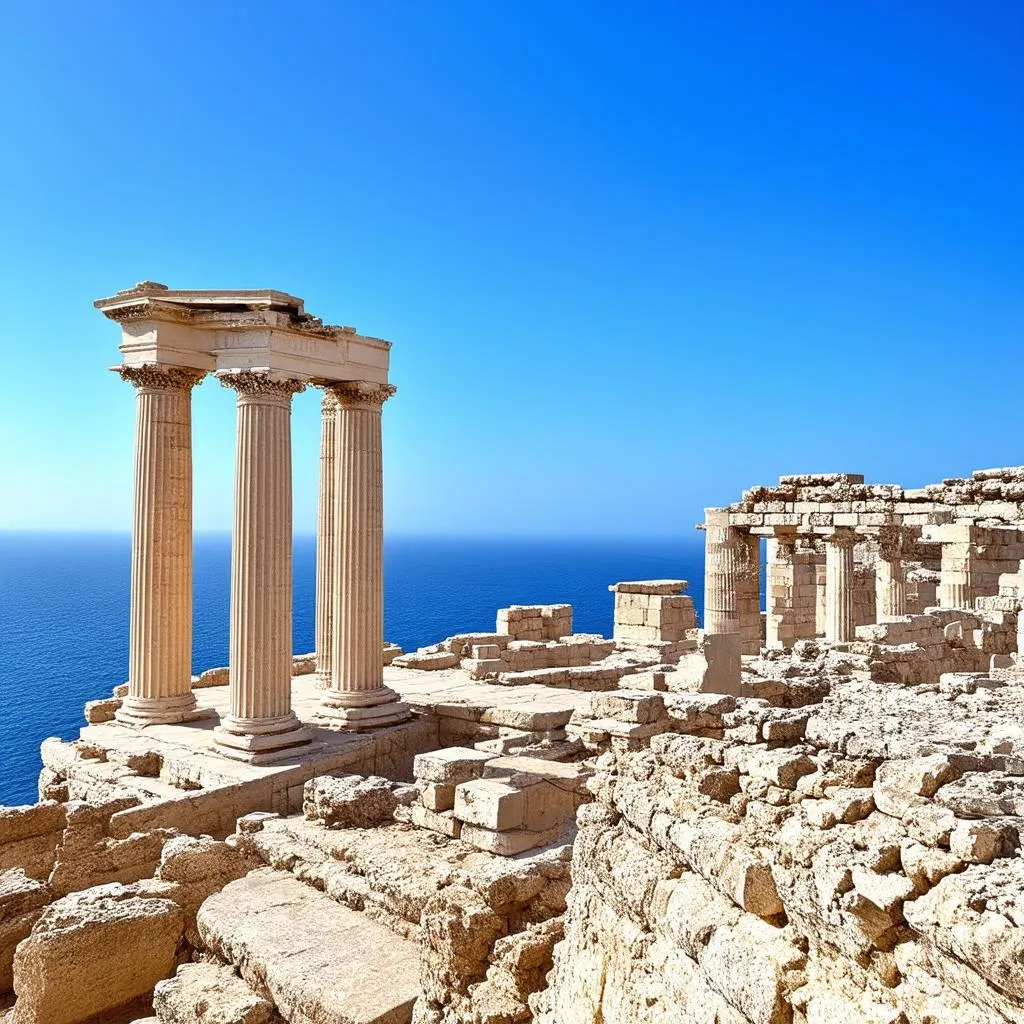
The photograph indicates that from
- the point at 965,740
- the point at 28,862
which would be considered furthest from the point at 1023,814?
the point at 28,862

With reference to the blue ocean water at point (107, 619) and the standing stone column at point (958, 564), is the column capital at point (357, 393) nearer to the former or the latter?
the standing stone column at point (958, 564)

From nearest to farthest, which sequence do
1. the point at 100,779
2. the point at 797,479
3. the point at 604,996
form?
the point at 604,996 < the point at 100,779 < the point at 797,479

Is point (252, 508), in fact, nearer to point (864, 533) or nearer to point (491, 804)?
point (491, 804)

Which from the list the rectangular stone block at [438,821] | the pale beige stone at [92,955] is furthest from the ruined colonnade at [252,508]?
the pale beige stone at [92,955]

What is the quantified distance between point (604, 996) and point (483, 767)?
472 centimetres

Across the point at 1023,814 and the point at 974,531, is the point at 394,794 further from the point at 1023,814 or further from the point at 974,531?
the point at 974,531

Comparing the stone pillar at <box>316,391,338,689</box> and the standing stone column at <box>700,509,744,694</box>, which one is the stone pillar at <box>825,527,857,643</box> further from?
the stone pillar at <box>316,391,338,689</box>

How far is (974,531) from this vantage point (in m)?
18.9

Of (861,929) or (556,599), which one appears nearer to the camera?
(861,929)

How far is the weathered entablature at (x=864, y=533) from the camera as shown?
61.1 ft

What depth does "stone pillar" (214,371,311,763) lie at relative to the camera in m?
11.6

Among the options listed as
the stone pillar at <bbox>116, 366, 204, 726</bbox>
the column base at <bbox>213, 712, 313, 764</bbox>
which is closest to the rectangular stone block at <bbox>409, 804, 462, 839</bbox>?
the column base at <bbox>213, 712, 313, 764</bbox>

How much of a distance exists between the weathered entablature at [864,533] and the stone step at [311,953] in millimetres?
14159

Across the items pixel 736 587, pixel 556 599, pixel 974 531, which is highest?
pixel 974 531
